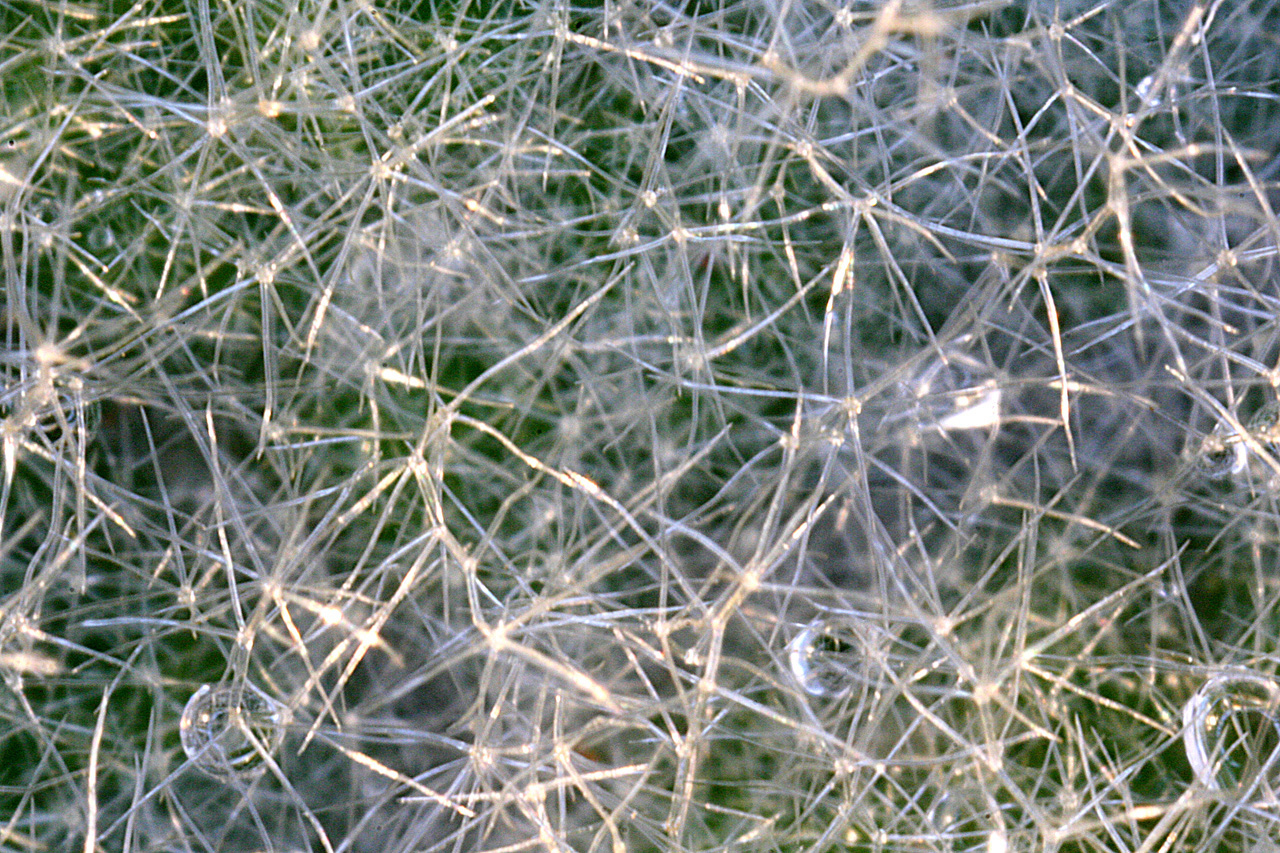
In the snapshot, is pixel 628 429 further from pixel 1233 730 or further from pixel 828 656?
pixel 1233 730

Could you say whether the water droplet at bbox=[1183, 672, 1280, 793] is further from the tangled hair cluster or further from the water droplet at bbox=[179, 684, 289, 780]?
the water droplet at bbox=[179, 684, 289, 780]

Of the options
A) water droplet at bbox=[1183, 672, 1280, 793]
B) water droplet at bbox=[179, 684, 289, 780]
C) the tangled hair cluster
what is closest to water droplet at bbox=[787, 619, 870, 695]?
the tangled hair cluster

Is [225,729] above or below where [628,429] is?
below

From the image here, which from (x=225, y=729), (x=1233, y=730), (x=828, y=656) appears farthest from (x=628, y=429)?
(x=1233, y=730)

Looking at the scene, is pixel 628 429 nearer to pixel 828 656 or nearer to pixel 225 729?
pixel 828 656

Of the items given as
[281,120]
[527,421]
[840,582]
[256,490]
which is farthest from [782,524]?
[281,120]
